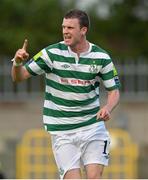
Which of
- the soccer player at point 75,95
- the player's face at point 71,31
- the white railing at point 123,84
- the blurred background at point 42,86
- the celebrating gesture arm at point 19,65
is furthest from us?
the white railing at point 123,84

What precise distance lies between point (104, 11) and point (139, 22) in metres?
1.09

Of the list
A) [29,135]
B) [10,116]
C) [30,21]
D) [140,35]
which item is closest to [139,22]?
[140,35]

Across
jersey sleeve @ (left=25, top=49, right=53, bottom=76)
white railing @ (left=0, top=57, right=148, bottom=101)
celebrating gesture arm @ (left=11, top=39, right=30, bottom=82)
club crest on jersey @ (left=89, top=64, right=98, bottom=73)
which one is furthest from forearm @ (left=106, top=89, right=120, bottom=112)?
white railing @ (left=0, top=57, right=148, bottom=101)

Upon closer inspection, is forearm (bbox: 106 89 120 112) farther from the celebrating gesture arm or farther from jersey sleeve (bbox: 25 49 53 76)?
the celebrating gesture arm

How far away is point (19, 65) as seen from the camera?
30.1 feet

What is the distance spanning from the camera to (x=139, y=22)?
93.6 ft

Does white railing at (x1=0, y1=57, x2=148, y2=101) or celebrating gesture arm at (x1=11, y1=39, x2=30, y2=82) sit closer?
celebrating gesture arm at (x1=11, y1=39, x2=30, y2=82)

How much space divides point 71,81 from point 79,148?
67 centimetres

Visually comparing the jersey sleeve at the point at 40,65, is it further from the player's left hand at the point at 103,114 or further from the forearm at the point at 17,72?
the player's left hand at the point at 103,114

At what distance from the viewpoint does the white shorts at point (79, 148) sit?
9383 millimetres

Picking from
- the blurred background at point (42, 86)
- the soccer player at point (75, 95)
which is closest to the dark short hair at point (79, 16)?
the soccer player at point (75, 95)

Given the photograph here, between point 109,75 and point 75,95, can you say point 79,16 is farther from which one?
point 75,95

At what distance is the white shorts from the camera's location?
938 cm

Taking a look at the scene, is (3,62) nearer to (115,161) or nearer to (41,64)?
(115,161)
